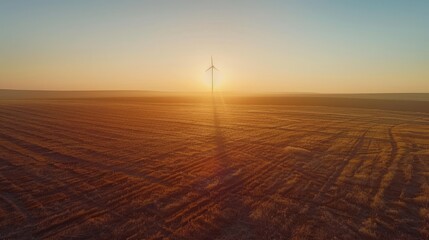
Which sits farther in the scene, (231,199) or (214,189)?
(214,189)

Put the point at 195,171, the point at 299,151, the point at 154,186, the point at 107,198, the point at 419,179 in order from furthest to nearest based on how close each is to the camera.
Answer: the point at 299,151 < the point at 195,171 < the point at 419,179 < the point at 154,186 < the point at 107,198

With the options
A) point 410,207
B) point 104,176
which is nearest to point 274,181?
point 410,207

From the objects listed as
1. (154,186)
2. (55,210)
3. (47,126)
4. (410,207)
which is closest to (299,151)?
(410,207)

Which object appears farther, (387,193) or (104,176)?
(104,176)

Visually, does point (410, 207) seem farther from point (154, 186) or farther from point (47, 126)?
point (47, 126)

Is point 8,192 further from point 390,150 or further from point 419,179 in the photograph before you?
point 390,150

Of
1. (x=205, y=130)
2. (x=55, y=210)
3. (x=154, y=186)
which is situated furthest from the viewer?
(x=205, y=130)
